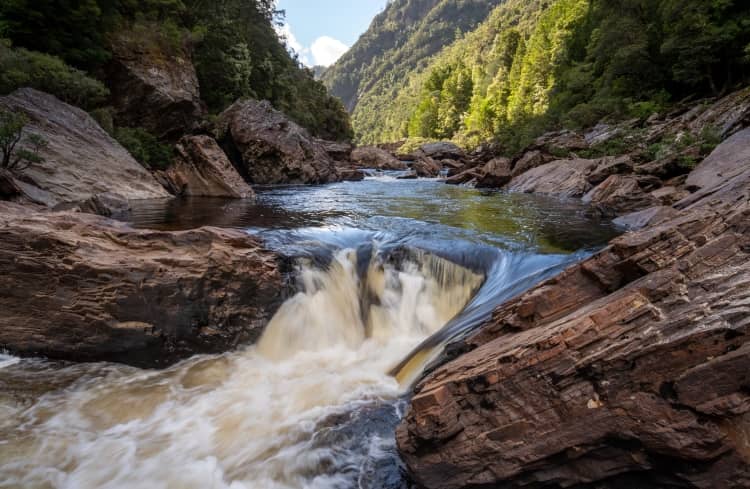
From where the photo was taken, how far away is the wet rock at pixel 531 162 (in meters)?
20.8

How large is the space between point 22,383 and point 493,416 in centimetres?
492

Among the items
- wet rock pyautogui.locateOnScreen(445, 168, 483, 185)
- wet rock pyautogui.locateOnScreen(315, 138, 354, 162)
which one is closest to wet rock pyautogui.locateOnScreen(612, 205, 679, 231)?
wet rock pyautogui.locateOnScreen(445, 168, 483, 185)

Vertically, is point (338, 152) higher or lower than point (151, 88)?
lower

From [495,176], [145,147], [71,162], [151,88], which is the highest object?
[151,88]

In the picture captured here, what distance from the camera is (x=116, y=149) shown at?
43.7ft

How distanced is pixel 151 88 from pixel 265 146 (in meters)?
5.47

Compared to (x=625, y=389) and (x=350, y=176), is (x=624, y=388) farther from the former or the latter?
(x=350, y=176)

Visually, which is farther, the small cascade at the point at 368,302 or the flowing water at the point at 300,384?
the small cascade at the point at 368,302

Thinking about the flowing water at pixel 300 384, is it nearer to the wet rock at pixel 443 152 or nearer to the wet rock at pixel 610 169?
the wet rock at pixel 610 169

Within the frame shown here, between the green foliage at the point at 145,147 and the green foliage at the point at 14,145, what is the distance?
5.44m

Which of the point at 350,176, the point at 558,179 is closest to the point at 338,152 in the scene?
the point at 350,176

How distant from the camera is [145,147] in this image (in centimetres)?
1659

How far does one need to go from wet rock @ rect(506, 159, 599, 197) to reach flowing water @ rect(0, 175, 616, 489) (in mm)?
7306

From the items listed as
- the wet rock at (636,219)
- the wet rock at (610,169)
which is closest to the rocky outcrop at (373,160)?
the wet rock at (610,169)
